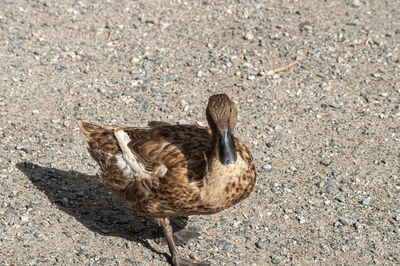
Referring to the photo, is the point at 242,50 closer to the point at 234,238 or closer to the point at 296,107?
the point at 296,107

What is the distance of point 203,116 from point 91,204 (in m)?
2.27

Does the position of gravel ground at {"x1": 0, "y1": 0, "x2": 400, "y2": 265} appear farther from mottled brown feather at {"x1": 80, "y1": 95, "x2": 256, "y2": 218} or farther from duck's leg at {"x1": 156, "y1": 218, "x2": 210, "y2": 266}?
mottled brown feather at {"x1": 80, "y1": 95, "x2": 256, "y2": 218}

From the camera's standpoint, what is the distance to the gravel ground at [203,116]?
21.1ft

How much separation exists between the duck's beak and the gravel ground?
54.5 inches

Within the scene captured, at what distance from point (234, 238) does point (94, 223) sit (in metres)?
1.54

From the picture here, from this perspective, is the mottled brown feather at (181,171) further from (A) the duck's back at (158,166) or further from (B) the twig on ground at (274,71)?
(B) the twig on ground at (274,71)

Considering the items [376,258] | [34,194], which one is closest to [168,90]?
[34,194]

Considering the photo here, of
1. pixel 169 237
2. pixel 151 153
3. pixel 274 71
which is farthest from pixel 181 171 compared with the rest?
pixel 274 71

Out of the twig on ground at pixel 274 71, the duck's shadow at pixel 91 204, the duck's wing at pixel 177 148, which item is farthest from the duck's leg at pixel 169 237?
the twig on ground at pixel 274 71

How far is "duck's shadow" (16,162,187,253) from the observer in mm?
6598

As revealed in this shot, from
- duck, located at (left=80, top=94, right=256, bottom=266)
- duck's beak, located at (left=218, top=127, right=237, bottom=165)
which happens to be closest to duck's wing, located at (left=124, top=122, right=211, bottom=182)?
duck, located at (left=80, top=94, right=256, bottom=266)

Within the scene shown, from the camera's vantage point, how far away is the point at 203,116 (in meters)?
8.46

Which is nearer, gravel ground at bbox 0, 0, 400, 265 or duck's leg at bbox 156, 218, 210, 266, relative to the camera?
duck's leg at bbox 156, 218, 210, 266

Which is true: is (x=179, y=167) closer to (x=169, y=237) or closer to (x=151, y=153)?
(x=151, y=153)
